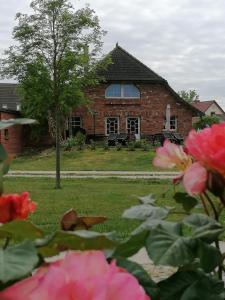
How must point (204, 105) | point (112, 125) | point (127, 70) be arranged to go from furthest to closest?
1. point (204, 105)
2. point (127, 70)
3. point (112, 125)

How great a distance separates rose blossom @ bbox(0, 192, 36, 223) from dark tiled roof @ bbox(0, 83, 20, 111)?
4666 cm

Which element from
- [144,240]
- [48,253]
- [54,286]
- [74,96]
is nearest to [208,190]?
[144,240]

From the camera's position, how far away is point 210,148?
944mm

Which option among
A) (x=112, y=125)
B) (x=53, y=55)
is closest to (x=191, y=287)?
(x=53, y=55)

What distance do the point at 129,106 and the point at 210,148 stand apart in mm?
37200

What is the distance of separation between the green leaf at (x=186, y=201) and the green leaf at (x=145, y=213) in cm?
13

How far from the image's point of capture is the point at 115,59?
127 ft

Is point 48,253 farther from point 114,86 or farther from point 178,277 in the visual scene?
point 114,86

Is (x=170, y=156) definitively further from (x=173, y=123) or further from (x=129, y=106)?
(x=173, y=123)

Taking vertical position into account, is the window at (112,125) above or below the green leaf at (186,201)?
below

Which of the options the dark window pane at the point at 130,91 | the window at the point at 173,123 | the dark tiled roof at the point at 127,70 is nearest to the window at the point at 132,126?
the dark window pane at the point at 130,91

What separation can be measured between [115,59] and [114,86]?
2190mm

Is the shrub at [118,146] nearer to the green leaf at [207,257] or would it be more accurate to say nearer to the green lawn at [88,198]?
the green lawn at [88,198]

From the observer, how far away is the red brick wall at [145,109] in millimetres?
37594
